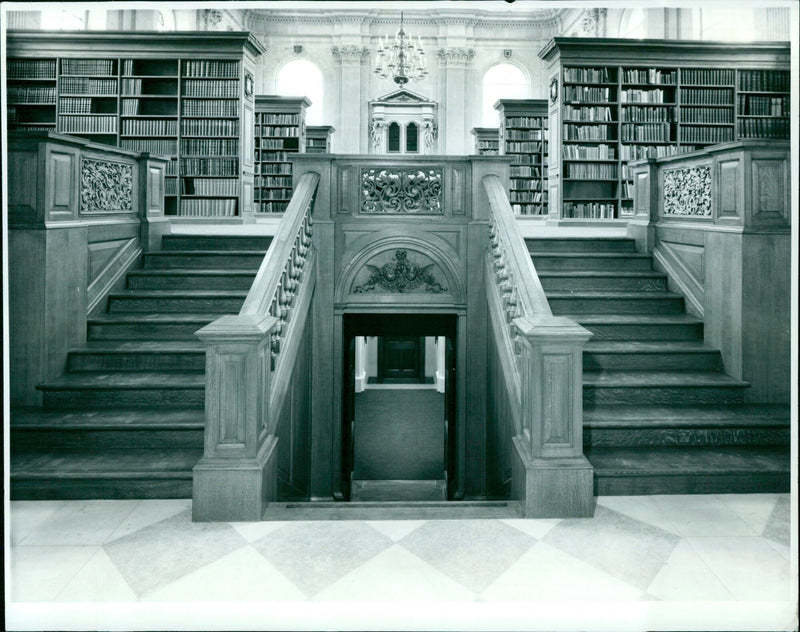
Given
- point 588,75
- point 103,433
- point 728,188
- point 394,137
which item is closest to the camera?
point 103,433

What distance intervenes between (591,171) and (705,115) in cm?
149

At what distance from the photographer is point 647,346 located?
158 inches

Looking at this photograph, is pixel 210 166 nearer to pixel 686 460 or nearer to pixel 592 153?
pixel 592 153

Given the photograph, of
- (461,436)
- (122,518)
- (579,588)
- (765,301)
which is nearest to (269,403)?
(122,518)

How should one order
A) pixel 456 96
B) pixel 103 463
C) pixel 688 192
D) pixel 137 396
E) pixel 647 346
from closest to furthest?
1. pixel 103 463
2. pixel 137 396
3. pixel 647 346
4. pixel 688 192
5. pixel 456 96

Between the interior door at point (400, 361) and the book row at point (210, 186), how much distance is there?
4.91 m

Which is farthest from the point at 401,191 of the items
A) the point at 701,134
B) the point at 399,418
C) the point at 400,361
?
the point at 400,361

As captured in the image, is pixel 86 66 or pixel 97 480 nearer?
pixel 97 480

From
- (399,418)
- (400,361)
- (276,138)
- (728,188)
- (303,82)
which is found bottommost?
(399,418)

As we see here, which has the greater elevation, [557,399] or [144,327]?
[144,327]

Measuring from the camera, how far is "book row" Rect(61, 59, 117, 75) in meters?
8.37

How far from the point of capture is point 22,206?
366cm

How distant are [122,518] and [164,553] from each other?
42 centimetres

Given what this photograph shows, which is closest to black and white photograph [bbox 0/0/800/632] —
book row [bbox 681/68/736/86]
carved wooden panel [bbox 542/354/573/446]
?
carved wooden panel [bbox 542/354/573/446]
